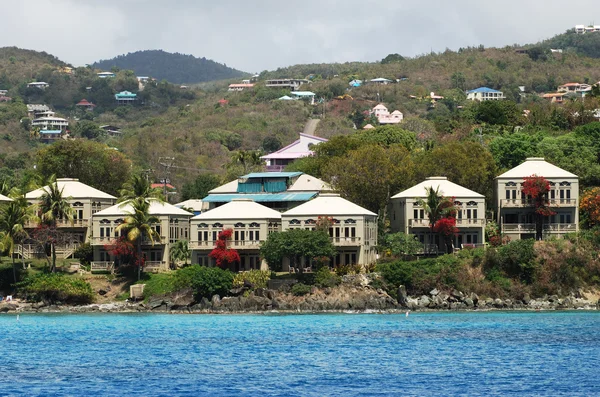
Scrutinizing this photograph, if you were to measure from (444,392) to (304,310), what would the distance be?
37.5 m

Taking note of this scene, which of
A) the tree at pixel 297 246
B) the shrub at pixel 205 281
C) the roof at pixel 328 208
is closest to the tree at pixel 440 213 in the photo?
the roof at pixel 328 208

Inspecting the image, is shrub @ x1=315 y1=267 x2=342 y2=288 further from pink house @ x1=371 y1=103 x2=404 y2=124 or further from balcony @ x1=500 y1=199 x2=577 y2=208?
pink house @ x1=371 y1=103 x2=404 y2=124

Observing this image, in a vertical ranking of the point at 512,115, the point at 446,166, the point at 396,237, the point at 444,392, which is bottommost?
the point at 444,392

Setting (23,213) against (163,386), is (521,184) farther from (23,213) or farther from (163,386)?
(163,386)

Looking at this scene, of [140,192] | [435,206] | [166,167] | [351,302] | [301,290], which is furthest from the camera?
[166,167]

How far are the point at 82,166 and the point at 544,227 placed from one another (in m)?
43.5

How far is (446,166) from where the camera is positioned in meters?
98.3

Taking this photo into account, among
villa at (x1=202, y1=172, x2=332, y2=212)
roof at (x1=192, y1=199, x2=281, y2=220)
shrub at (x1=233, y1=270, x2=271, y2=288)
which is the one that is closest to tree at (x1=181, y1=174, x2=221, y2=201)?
villa at (x1=202, y1=172, x2=332, y2=212)

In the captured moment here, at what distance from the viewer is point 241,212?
299 ft

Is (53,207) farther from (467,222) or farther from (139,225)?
(467,222)

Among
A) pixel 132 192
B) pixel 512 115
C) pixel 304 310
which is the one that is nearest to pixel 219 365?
pixel 304 310

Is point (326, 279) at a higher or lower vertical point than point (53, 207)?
lower

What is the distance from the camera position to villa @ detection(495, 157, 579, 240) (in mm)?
91500

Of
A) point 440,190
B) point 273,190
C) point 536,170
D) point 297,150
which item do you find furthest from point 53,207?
point 297,150
